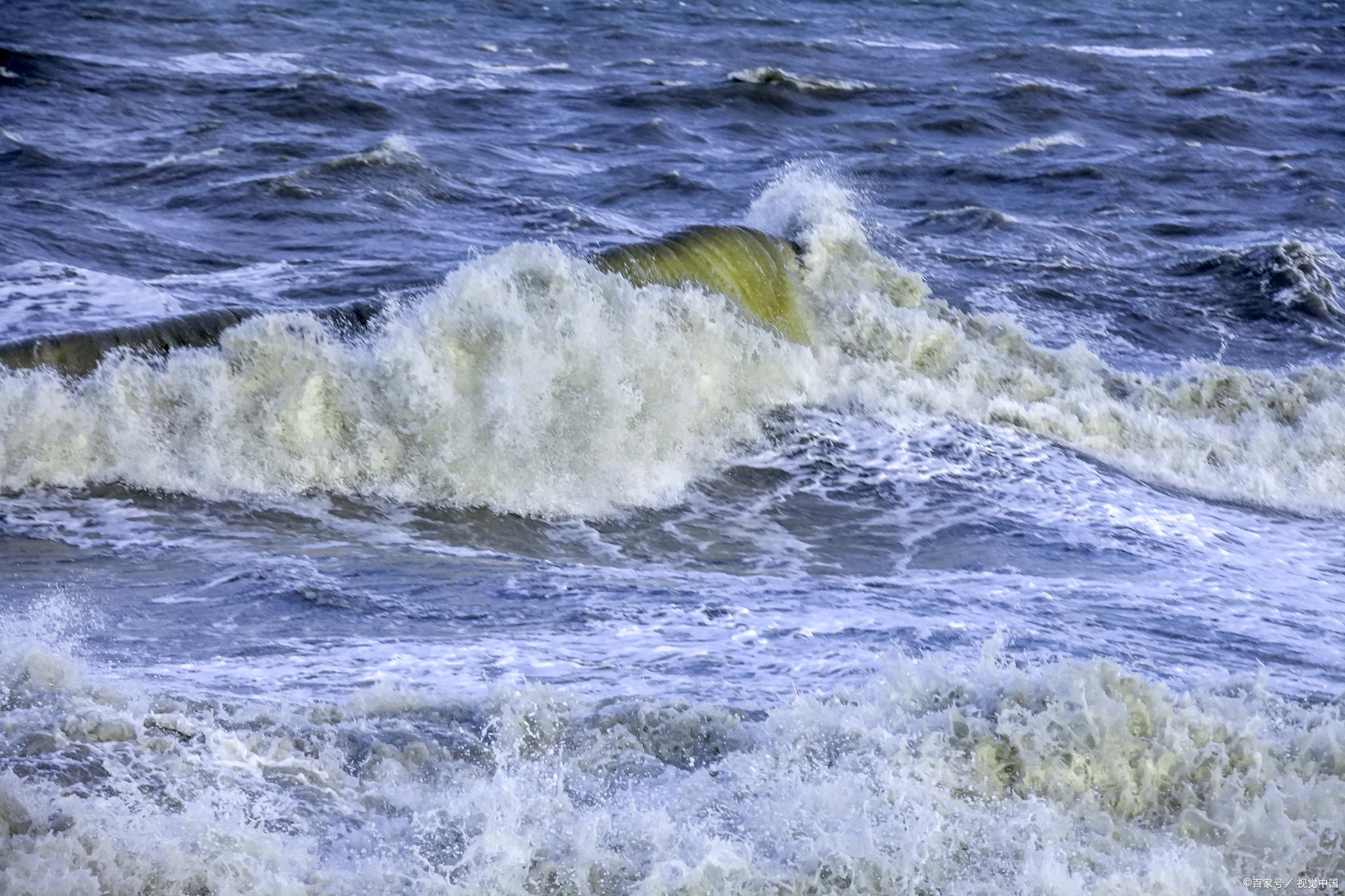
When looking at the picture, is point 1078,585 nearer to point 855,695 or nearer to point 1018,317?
point 855,695

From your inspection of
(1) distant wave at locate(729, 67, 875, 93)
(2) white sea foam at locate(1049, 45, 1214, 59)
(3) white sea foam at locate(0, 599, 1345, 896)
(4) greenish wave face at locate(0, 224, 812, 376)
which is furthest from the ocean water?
(2) white sea foam at locate(1049, 45, 1214, 59)

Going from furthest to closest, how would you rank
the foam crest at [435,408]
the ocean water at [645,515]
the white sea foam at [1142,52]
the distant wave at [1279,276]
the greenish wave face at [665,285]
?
1. the white sea foam at [1142,52]
2. the distant wave at [1279,276]
3. the greenish wave face at [665,285]
4. the foam crest at [435,408]
5. the ocean water at [645,515]

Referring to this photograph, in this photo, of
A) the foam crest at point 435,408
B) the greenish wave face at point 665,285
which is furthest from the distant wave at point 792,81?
the foam crest at point 435,408

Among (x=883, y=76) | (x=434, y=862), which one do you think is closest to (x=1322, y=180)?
(x=883, y=76)

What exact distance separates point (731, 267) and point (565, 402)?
232 cm

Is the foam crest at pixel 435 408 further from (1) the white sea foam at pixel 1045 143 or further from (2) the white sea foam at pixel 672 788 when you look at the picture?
(1) the white sea foam at pixel 1045 143

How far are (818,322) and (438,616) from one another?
16.6ft

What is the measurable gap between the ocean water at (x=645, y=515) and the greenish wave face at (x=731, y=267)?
19 cm

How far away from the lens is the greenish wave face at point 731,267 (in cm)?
883

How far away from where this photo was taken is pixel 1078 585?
5.90 meters

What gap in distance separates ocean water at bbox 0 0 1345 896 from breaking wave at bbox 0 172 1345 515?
27 millimetres

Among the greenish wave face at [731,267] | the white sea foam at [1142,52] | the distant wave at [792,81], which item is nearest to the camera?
the greenish wave face at [731,267]

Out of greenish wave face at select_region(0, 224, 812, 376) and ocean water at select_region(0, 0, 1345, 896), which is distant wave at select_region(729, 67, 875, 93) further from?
greenish wave face at select_region(0, 224, 812, 376)

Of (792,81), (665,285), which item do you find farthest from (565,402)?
(792,81)
